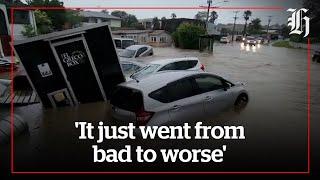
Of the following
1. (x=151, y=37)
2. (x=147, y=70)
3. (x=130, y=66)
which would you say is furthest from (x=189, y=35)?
(x=147, y=70)

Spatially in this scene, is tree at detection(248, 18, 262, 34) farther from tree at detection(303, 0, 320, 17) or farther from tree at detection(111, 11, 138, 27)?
tree at detection(303, 0, 320, 17)

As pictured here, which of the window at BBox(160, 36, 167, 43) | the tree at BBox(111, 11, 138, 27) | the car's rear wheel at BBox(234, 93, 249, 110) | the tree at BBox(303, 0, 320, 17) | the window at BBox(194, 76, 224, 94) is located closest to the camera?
the window at BBox(194, 76, 224, 94)

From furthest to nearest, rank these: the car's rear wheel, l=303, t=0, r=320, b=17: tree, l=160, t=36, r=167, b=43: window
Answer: l=303, t=0, r=320, b=17: tree < l=160, t=36, r=167, b=43: window < the car's rear wheel

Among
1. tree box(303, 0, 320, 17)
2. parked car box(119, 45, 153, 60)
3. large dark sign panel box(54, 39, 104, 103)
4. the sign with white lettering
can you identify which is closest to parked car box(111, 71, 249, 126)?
large dark sign panel box(54, 39, 104, 103)

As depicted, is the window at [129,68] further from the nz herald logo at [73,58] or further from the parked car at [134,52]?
the parked car at [134,52]

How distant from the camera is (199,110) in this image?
8.40 m

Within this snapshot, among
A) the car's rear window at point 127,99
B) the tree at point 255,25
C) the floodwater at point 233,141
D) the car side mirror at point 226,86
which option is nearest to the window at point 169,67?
the floodwater at point 233,141

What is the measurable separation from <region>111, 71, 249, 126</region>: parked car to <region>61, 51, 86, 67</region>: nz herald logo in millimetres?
2298

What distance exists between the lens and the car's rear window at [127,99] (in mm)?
7598

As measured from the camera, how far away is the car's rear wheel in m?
9.82

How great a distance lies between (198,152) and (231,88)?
9.10ft

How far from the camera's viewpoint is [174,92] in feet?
26.3

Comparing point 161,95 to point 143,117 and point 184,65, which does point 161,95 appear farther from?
point 184,65

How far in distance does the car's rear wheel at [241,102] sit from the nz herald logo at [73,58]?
171 inches
